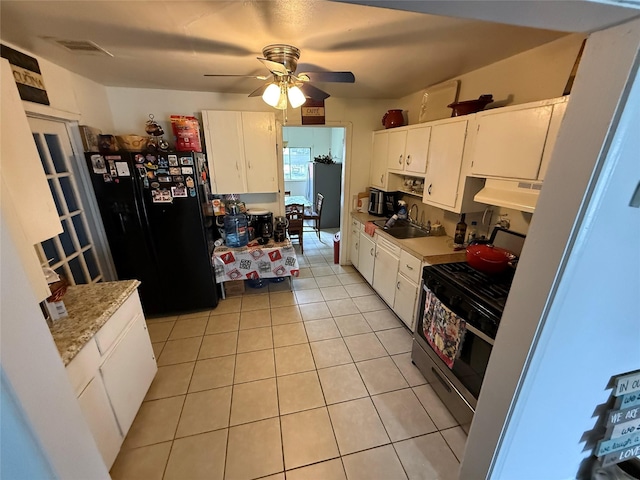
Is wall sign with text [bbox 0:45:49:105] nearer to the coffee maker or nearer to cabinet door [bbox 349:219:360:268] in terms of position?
the coffee maker

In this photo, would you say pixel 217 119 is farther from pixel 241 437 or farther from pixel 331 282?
pixel 241 437

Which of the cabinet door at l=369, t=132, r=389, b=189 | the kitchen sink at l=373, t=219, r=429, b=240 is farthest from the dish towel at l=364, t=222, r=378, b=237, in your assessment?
the cabinet door at l=369, t=132, r=389, b=189

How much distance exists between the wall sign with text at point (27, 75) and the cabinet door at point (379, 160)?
3.16 m

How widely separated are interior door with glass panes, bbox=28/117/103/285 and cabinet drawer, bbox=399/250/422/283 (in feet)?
9.18

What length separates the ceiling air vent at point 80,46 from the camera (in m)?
1.64

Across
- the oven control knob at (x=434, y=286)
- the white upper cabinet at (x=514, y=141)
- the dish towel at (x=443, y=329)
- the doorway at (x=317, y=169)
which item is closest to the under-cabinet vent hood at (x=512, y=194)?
the white upper cabinet at (x=514, y=141)

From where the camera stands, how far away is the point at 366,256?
3373 mm

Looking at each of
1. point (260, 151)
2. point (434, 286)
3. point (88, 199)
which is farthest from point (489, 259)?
point (88, 199)

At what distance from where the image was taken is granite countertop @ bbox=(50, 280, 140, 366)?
1205 mm

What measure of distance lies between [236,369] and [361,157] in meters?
2.97

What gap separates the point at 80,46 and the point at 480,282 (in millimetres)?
3055

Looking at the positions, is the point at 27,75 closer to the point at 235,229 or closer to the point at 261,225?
the point at 235,229

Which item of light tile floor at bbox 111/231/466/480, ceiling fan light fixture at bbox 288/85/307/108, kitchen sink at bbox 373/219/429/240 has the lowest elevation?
light tile floor at bbox 111/231/466/480

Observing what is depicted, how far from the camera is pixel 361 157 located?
11.9 feet
